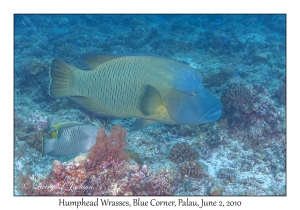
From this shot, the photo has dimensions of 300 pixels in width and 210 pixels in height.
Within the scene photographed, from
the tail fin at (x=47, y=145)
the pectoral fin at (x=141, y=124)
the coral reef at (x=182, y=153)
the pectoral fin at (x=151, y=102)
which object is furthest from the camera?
the coral reef at (x=182, y=153)

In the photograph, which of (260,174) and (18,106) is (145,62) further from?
(18,106)

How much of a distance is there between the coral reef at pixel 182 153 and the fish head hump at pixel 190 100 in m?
1.47

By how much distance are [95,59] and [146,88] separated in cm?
88

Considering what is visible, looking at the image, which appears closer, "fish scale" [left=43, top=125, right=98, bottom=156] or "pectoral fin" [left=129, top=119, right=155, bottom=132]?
"pectoral fin" [left=129, top=119, right=155, bottom=132]

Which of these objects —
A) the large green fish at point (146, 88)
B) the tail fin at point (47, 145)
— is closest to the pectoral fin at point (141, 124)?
the large green fish at point (146, 88)

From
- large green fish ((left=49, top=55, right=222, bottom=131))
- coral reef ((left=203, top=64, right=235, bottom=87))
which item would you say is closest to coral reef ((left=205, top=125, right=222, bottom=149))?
large green fish ((left=49, top=55, right=222, bottom=131))

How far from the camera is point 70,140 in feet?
13.1

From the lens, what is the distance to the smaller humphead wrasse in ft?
13.1

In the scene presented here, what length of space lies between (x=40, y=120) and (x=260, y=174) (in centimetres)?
465

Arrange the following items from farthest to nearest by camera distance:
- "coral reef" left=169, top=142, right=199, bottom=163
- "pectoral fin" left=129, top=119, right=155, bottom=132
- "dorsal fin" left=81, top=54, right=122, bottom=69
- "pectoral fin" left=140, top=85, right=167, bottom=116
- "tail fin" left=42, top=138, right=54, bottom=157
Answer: "coral reef" left=169, top=142, right=199, bottom=163, "tail fin" left=42, top=138, right=54, bottom=157, "pectoral fin" left=129, top=119, right=155, bottom=132, "dorsal fin" left=81, top=54, right=122, bottom=69, "pectoral fin" left=140, top=85, right=167, bottom=116

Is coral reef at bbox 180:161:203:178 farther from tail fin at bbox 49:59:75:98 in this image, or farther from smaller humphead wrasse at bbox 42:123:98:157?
tail fin at bbox 49:59:75:98

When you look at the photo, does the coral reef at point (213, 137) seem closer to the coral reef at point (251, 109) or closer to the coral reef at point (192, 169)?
the coral reef at point (251, 109)

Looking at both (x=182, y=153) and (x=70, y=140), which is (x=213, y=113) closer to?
(x=182, y=153)

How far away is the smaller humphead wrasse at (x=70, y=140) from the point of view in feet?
13.1
